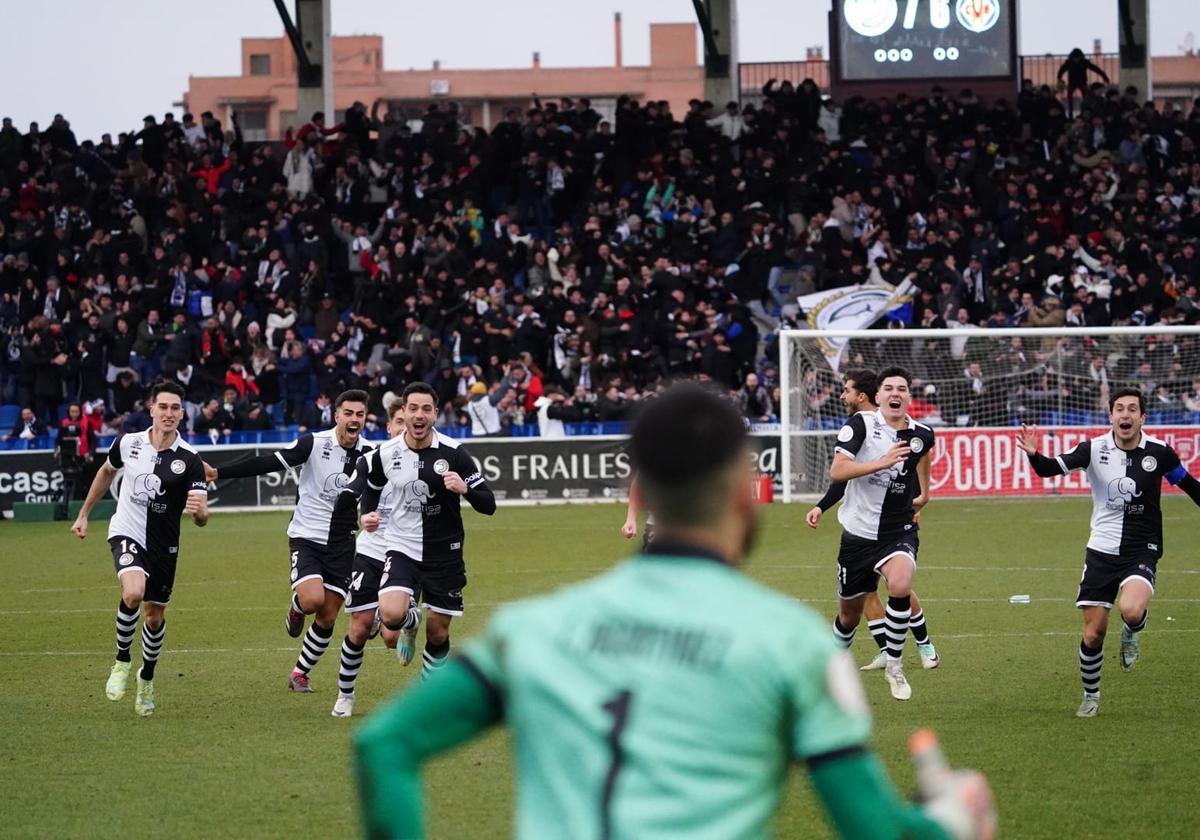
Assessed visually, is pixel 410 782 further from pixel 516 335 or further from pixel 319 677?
pixel 516 335

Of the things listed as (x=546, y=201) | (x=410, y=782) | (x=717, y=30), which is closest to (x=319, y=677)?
(x=410, y=782)

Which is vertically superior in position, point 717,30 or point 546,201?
point 717,30

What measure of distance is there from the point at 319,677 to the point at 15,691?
7.34ft

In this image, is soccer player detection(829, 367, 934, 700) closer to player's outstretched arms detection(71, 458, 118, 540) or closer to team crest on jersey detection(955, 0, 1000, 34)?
player's outstretched arms detection(71, 458, 118, 540)

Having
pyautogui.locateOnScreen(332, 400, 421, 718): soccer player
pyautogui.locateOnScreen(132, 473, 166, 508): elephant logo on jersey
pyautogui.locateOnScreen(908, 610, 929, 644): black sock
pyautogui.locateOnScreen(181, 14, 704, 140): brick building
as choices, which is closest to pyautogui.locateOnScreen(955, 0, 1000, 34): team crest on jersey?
pyautogui.locateOnScreen(908, 610, 929, 644): black sock

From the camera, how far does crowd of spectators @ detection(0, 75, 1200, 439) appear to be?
29766mm

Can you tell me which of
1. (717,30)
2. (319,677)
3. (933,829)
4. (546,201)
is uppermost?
(717,30)

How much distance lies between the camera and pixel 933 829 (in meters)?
2.59

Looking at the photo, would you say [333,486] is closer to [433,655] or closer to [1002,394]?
[433,655]

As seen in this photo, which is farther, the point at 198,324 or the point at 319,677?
the point at 198,324

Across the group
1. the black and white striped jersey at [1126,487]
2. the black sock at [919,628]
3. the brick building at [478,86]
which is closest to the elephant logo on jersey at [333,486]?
the black sock at [919,628]

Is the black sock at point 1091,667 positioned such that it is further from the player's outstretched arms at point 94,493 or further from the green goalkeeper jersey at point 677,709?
the green goalkeeper jersey at point 677,709

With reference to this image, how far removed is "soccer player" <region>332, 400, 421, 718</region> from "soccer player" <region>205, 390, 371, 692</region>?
600 mm

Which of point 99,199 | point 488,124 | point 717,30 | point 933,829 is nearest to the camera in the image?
→ point 933,829
